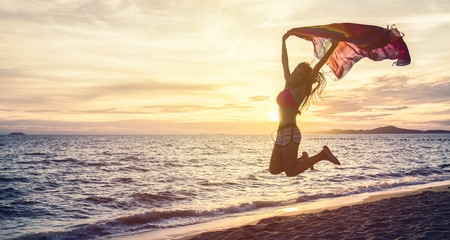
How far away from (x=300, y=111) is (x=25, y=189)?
58.5 ft

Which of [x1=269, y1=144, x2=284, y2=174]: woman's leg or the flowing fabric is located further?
the flowing fabric

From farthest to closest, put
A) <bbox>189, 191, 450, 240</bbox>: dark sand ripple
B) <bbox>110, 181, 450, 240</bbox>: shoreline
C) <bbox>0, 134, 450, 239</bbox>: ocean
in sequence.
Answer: <bbox>0, 134, 450, 239</bbox>: ocean, <bbox>110, 181, 450, 240</bbox>: shoreline, <bbox>189, 191, 450, 240</bbox>: dark sand ripple

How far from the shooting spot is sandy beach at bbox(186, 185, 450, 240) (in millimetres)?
7039

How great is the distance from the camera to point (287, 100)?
5949 millimetres

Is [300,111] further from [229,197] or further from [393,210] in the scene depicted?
[229,197]

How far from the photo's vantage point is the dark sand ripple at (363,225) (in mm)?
7035

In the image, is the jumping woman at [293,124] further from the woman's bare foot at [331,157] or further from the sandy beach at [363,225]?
the sandy beach at [363,225]

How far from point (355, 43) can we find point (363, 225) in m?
4.20

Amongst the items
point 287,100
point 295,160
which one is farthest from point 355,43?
point 295,160

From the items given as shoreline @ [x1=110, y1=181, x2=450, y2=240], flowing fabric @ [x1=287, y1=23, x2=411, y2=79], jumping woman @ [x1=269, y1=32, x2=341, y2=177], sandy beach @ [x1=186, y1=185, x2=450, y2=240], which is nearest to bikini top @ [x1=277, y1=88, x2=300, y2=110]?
jumping woman @ [x1=269, y1=32, x2=341, y2=177]

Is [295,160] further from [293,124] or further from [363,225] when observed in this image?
[363,225]

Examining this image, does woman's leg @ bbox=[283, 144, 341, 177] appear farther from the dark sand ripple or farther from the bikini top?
the dark sand ripple

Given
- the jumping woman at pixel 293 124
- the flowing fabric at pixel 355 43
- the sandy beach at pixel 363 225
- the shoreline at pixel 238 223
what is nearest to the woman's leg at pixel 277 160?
the jumping woman at pixel 293 124

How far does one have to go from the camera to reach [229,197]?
1520 cm
